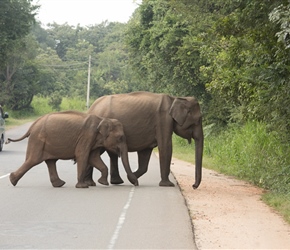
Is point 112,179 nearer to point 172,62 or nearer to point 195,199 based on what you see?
point 195,199

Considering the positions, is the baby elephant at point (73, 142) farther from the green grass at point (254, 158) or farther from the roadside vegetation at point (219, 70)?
the green grass at point (254, 158)

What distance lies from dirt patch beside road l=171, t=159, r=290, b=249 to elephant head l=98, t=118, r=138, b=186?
1.47m

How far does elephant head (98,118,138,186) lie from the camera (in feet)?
56.9

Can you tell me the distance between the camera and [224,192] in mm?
17500

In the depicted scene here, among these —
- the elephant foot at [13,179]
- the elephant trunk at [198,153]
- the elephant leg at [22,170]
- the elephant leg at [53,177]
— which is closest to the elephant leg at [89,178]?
the elephant leg at [53,177]

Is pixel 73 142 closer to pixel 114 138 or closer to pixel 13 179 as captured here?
pixel 114 138

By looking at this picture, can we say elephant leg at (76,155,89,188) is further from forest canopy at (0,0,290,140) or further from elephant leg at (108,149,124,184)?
forest canopy at (0,0,290,140)

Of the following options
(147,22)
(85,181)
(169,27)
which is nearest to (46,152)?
(85,181)

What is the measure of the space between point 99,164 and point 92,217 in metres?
4.89

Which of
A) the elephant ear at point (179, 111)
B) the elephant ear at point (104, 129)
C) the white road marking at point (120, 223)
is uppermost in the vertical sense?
the elephant ear at point (179, 111)

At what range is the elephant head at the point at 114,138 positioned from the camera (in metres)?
17.3

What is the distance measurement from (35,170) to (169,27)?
15601 millimetres

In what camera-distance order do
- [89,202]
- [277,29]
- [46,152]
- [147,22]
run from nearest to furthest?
[89,202] < [277,29] < [46,152] < [147,22]

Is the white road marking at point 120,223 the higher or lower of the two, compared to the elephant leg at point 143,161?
higher
